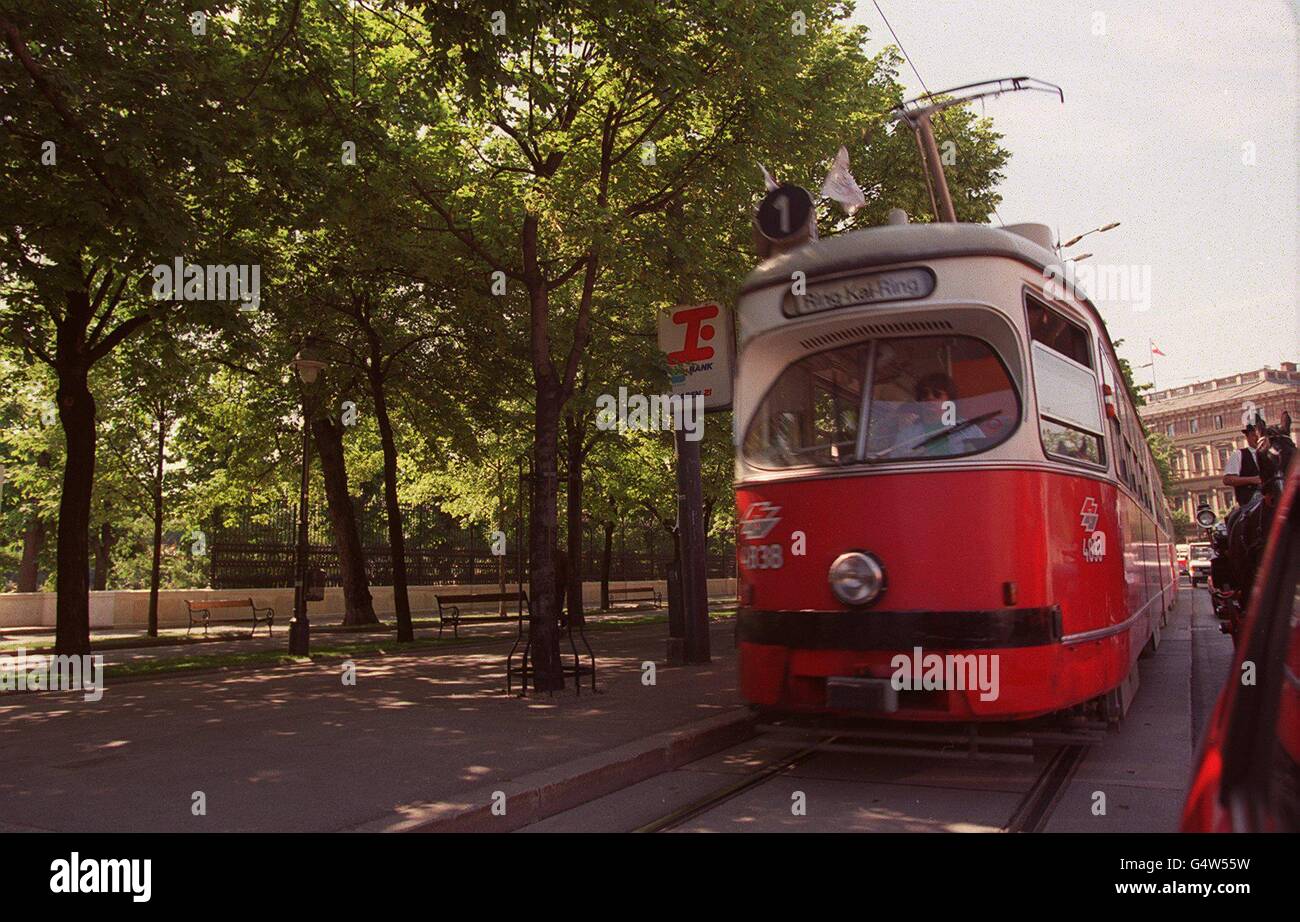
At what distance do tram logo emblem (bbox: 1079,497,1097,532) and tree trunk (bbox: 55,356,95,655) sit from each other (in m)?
12.4

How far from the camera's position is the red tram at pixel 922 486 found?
574cm

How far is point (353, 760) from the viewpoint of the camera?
266 inches

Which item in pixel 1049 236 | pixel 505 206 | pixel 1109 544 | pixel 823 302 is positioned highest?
pixel 505 206

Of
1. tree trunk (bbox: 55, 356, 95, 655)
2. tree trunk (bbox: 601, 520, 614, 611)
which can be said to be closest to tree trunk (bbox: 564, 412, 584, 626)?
tree trunk (bbox: 55, 356, 95, 655)

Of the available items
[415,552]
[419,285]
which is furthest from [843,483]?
[415,552]

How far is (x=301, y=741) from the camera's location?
24.9 ft

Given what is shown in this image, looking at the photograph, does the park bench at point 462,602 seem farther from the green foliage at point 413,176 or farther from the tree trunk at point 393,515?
the green foliage at point 413,176

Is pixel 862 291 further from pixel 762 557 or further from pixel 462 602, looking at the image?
pixel 462 602

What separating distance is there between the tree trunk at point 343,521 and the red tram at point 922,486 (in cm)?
1636

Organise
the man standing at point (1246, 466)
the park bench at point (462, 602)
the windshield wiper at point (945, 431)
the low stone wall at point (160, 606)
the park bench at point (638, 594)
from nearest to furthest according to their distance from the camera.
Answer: the windshield wiper at point (945, 431) < the man standing at point (1246, 466) < the park bench at point (462, 602) < the low stone wall at point (160, 606) < the park bench at point (638, 594)

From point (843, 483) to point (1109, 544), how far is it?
2261 mm

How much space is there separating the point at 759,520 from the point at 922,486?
1167mm

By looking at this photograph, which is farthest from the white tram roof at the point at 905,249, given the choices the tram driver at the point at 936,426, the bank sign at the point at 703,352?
the bank sign at the point at 703,352
